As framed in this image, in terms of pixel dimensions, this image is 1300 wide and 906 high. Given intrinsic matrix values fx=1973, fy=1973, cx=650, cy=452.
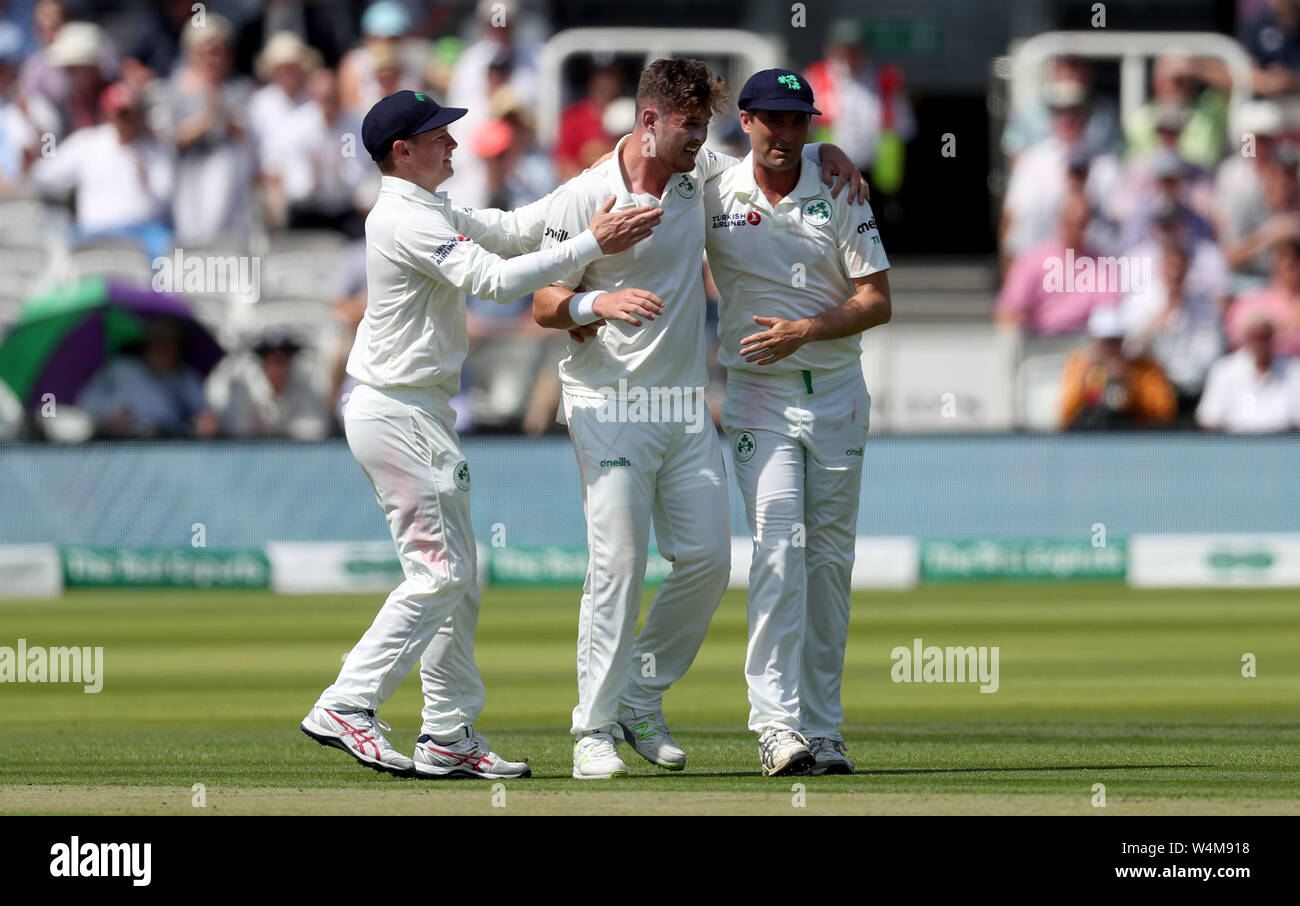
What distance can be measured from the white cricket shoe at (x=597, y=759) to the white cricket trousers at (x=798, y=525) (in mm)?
506

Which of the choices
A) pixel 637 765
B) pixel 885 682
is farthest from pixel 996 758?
pixel 885 682

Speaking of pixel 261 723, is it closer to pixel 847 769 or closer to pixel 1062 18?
pixel 847 769

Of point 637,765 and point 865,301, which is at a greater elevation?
point 865,301

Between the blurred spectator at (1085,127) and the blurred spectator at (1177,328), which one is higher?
the blurred spectator at (1085,127)

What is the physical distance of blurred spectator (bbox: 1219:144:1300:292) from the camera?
16922 millimetres

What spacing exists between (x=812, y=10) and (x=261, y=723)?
1291cm

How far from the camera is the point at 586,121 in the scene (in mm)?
17688

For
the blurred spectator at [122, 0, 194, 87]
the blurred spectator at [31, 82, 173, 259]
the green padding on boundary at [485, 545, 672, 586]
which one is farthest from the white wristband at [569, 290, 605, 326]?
the blurred spectator at [122, 0, 194, 87]

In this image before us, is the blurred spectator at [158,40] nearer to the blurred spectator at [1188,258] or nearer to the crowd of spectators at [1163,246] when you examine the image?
the crowd of spectators at [1163,246]

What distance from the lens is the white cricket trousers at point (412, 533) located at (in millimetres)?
6559

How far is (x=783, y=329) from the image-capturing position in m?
6.82

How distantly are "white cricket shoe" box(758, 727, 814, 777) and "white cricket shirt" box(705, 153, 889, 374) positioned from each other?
1.29m

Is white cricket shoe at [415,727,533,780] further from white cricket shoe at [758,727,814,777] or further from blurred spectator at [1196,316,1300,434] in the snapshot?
blurred spectator at [1196,316,1300,434]

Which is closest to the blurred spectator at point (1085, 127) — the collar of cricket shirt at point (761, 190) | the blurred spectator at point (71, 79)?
the blurred spectator at point (71, 79)
